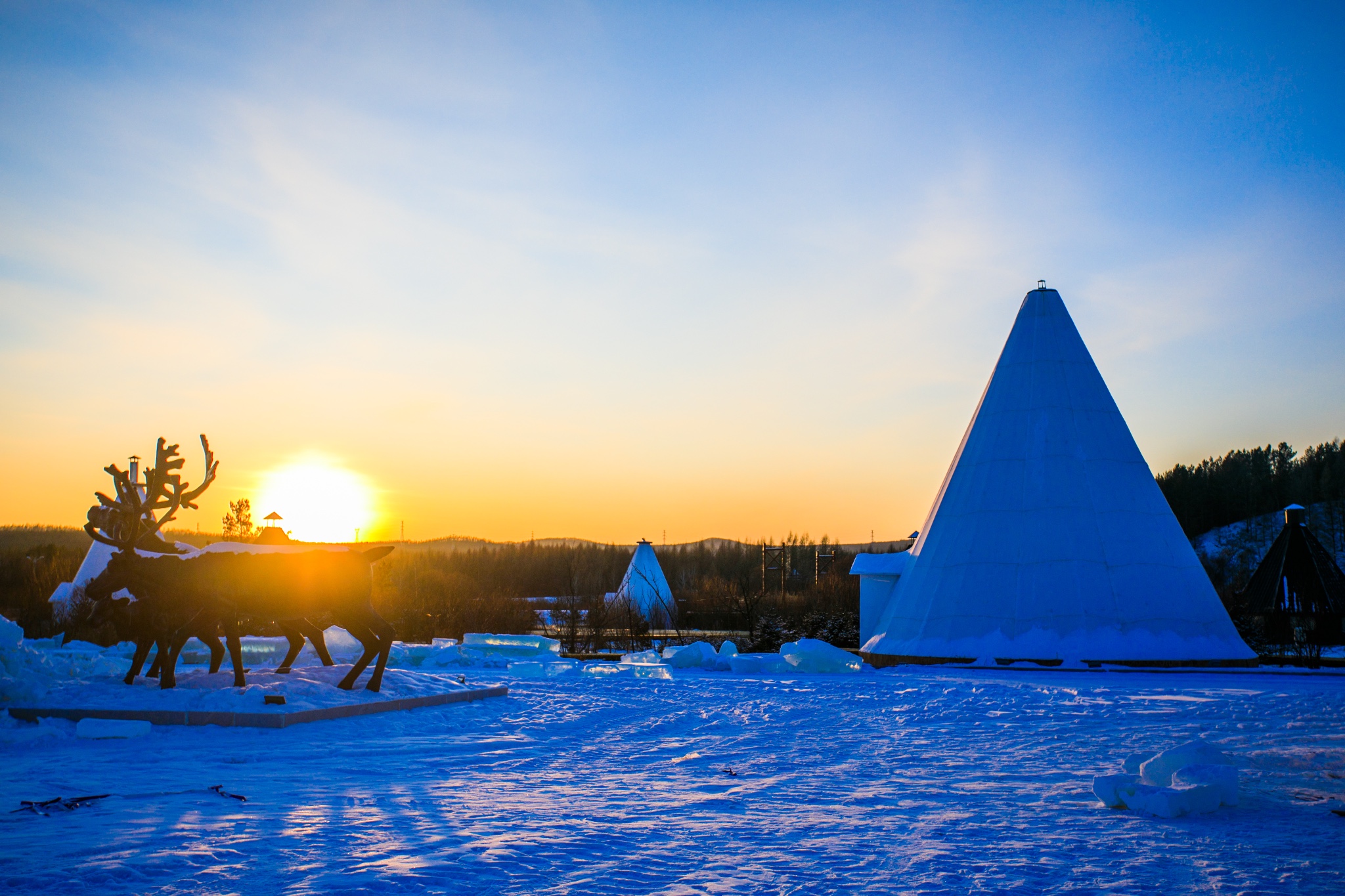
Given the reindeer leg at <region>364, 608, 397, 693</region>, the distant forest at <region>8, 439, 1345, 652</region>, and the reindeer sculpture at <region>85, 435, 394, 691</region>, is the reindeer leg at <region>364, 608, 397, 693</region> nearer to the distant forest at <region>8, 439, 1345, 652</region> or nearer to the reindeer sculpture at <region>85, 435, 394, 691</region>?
the reindeer sculpture at <region>85, 435, 394, 691</region>

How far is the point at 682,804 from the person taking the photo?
230 inches

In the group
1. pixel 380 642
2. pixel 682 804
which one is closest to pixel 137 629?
pixel 380 642

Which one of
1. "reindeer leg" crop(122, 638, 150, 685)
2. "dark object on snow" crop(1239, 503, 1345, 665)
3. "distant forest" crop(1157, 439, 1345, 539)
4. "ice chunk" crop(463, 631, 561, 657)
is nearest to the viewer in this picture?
"reindeer leg" crop(122, 638, 150, 685)

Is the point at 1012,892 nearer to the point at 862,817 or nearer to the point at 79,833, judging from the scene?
the point at 862,817

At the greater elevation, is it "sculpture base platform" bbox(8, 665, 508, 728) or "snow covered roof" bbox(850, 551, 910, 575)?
"snow covered roof" bbox(850, 551, 910, 575)

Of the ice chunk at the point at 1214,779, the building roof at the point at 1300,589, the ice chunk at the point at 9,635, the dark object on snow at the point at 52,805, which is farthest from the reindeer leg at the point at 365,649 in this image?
the building roof at the point at 1300,589

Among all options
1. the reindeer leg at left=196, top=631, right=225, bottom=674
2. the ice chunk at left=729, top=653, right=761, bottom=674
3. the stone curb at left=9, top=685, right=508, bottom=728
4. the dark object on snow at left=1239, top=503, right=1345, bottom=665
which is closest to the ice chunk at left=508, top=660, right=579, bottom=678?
the ice chunk at left=729, top=653, right=761, bottom=674

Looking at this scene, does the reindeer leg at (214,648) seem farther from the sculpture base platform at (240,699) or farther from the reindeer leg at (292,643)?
the reindeer leg at (292,643)

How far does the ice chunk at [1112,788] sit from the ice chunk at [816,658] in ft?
35.5

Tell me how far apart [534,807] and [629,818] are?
0.67m

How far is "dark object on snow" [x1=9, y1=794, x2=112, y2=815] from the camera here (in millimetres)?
5203

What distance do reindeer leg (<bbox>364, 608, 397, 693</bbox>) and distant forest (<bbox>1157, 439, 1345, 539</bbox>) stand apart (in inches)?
2731

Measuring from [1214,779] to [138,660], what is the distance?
1076 cm

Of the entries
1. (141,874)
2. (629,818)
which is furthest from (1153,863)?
(141,874)
